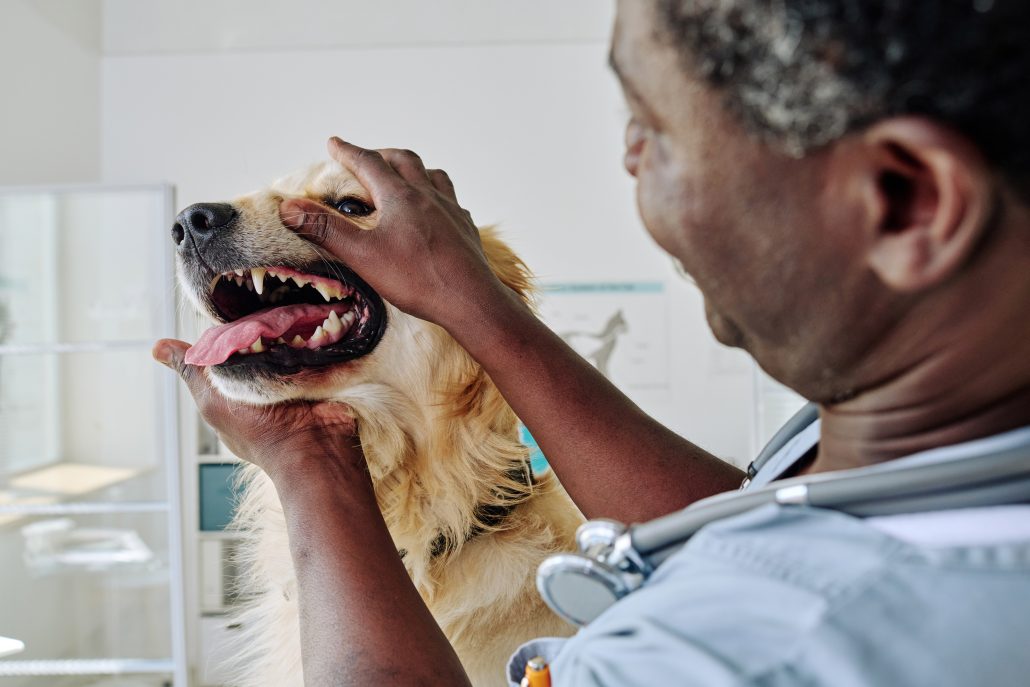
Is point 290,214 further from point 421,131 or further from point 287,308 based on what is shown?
point 421,131

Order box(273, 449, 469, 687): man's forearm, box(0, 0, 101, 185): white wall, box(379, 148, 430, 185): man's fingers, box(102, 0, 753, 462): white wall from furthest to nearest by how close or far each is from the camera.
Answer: box(102, 0, 753, 462): white wall, box(0, 0, 101, 185): white wall, box(379, 148, 430, 185): man's fingers, box(273, 449, 469, 687): man's forearm

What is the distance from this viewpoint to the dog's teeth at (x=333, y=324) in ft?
3.44

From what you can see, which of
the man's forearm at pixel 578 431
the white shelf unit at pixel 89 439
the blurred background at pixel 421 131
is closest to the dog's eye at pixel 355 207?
the man's forearm at pixel 578 431

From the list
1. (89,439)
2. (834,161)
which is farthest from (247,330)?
(89,439)

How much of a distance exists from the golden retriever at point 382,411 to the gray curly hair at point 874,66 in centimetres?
66

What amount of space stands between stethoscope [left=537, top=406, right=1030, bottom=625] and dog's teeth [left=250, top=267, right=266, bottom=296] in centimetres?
70

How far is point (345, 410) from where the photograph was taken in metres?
1.01

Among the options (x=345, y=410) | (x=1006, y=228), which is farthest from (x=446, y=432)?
(x=1006, y=228)

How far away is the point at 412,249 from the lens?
0.74 meters

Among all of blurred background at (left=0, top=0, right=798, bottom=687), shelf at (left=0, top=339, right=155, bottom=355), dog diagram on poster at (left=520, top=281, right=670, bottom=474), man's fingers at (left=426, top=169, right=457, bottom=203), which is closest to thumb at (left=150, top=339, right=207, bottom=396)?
man's fingers at (left=426, top=169, right=457, bottom=203)

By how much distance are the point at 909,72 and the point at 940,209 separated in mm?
59

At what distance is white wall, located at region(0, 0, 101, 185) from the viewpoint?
335 cm

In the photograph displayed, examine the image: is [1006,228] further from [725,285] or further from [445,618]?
[445,618]

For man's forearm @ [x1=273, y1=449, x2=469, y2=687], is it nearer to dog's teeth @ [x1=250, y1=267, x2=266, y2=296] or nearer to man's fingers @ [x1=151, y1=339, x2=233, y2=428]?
man's fingers @ [x1=151, y1=339, x2=233, y2=428]
